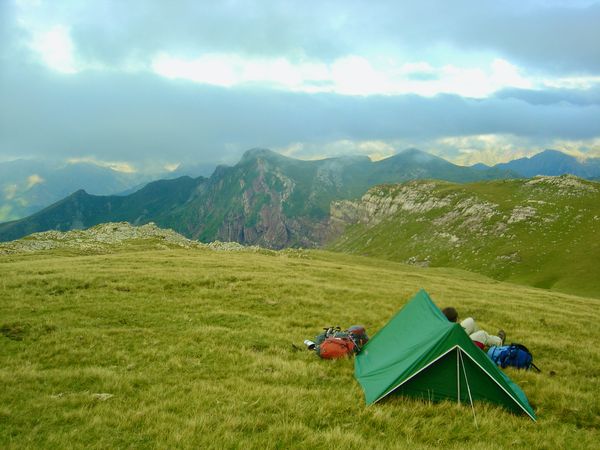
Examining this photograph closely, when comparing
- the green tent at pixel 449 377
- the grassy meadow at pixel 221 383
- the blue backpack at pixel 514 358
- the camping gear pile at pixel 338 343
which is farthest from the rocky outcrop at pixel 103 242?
the green tent at pixel 449 377

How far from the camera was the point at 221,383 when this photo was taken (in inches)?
442

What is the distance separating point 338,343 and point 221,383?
516 cm

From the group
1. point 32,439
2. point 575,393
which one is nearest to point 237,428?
point 32,439

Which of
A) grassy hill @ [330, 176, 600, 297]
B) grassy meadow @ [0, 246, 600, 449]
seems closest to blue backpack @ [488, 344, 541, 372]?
grassy meadow @ [0, 246, 600, 449]

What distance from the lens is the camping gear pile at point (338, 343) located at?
14570 mm

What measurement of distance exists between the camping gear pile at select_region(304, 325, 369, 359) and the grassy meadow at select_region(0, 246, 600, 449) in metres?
0.57

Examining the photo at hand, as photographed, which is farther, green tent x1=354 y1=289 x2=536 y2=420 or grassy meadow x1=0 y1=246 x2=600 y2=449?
green tent x1=354 y1=289 x2=536 y2=420

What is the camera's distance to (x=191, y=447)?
24.4 ft

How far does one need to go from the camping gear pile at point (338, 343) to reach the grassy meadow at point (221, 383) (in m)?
0.57

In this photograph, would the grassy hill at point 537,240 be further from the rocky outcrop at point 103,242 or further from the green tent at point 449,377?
the green tent at point 449,377

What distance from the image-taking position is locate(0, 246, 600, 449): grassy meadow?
27.1 feet

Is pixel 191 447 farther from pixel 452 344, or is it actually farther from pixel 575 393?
pixel 575 393

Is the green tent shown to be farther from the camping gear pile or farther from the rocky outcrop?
the rocky outcrop

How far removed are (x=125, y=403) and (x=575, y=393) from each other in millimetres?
12720
